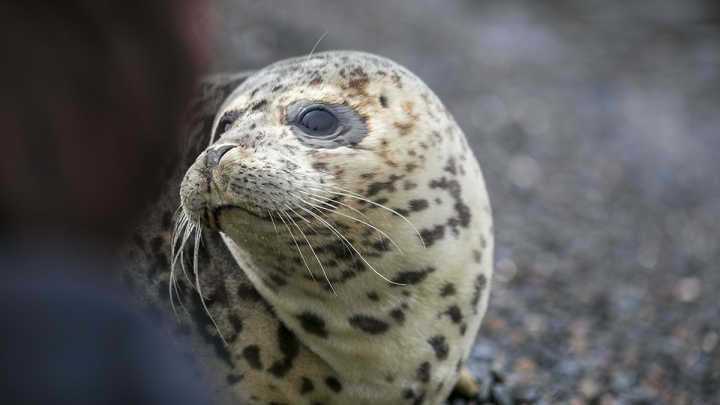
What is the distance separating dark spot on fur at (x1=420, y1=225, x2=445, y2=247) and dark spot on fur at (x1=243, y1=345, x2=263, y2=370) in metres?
0.65

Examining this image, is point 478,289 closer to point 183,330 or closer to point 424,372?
point 424,372

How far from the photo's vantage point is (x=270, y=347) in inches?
101

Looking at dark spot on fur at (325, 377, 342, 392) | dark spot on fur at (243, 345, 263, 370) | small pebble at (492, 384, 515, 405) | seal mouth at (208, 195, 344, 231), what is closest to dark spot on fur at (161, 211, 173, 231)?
seal mouth at (208, 195, 344, 231)

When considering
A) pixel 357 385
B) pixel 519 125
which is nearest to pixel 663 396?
pixel 357 385

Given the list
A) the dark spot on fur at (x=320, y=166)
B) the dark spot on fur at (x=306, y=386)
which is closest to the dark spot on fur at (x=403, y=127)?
the dark spot on fur at (x=320, y=166)

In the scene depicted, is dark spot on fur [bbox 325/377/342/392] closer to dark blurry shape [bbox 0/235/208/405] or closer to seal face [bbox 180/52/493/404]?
seal face [bbox 180/52/493/404]

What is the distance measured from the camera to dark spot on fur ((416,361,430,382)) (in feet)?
8.42

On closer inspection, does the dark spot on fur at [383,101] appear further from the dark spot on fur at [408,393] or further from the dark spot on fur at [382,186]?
the dark spot on fur at [408,393]

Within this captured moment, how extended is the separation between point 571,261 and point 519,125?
2.48 m

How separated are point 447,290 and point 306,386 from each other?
0.54 meters

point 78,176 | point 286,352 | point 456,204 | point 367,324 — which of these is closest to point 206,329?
point 286,352

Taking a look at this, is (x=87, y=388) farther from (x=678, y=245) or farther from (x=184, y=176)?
(x=678, y=245)

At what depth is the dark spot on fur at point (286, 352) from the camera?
8.42ft

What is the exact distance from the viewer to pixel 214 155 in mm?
2137
